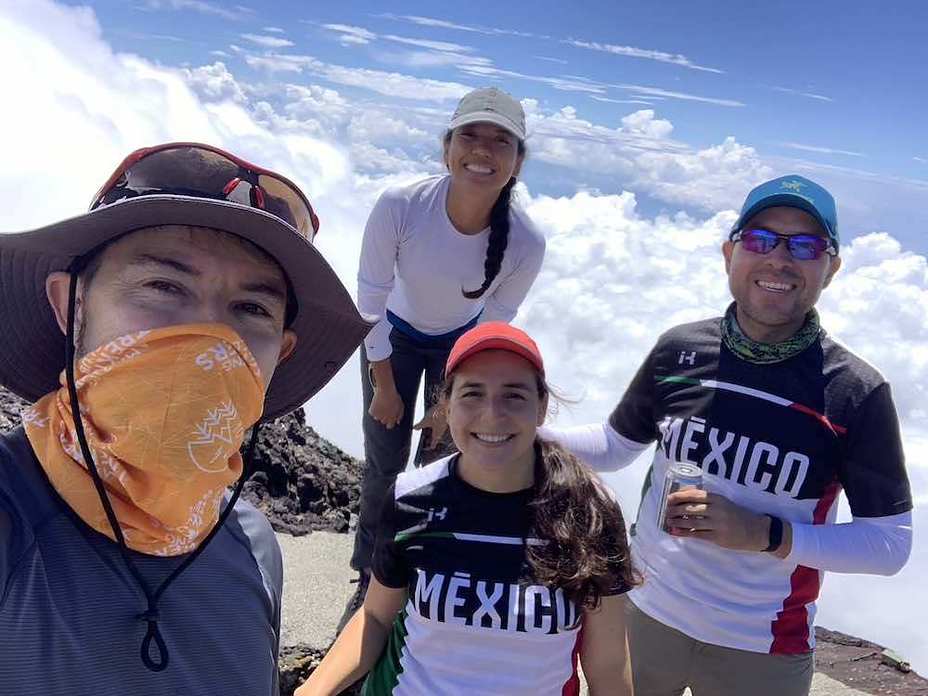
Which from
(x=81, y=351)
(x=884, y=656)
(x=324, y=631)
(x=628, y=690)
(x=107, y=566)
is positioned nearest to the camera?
(x=107, y=566)

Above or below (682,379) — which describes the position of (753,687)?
below

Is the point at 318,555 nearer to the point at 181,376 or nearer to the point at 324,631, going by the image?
the point at 324,631

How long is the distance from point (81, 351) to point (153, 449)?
308mm

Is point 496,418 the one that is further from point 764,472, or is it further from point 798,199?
point 798,199

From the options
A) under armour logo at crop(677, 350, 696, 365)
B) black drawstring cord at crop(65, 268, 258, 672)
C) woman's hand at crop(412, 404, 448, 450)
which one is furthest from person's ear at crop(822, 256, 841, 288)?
black drawstring cord at crop(65, 268, 258, 672)

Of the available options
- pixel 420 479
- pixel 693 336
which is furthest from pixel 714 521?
pixel 420 479

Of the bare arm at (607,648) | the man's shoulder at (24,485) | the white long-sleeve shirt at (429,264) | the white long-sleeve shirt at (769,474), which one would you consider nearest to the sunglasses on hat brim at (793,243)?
the white long-sleeve shirt at (769,474)

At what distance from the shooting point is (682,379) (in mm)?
3053

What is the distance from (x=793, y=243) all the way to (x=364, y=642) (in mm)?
2146

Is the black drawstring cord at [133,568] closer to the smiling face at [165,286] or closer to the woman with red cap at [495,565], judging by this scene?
the smiling face at [165,286]

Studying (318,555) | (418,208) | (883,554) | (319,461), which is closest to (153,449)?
(883,554)

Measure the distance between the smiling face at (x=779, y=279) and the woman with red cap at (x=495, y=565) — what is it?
880 mm

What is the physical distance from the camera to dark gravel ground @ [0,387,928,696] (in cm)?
571

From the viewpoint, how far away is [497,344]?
8.69 feet
